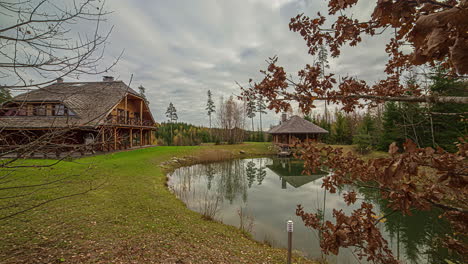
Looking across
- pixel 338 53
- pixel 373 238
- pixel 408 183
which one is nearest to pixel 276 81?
pixel 338 53

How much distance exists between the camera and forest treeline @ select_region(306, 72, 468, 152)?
7150mm

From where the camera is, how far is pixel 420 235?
562 centimetres

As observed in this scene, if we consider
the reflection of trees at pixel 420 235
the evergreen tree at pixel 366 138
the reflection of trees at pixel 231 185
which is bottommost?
the reflection of trees at pixel 420 235

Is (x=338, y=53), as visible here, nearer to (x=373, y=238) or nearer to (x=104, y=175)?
(x=373, y=238)

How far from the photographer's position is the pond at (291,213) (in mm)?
4945

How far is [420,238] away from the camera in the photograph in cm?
546

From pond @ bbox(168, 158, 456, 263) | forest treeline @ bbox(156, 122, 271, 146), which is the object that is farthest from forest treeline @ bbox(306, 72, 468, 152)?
forest treeline @ bbox(156, 122, 271, 146)

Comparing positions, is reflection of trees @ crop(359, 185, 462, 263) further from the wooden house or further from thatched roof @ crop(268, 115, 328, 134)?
thatched roof @ crop(268, 115, 328, 134)

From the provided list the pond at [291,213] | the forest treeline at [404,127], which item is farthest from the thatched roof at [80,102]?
the forest treeline at [404,127]

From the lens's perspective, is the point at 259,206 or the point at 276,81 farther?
the point at 259,206

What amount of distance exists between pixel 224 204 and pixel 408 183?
7467 millimetres

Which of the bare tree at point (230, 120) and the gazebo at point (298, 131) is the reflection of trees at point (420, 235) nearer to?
the gazebo at point (298, 131)

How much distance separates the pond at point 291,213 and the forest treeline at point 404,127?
112 inches

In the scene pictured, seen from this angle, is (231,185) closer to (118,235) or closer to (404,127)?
(118,235)
